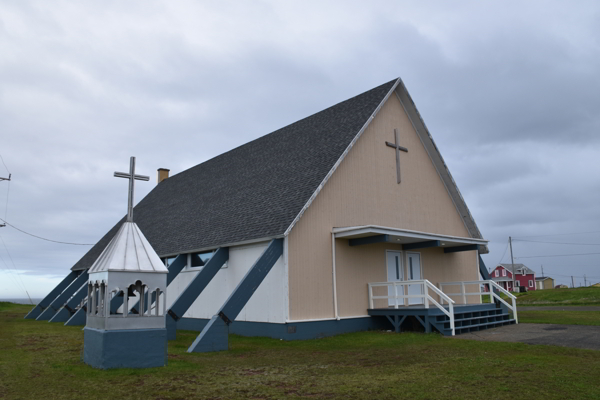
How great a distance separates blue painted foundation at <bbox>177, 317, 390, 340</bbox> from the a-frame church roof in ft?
9.11

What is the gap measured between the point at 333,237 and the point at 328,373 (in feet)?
24.1

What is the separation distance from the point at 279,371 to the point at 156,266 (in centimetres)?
349

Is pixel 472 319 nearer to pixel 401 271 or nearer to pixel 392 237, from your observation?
pixel 401 271

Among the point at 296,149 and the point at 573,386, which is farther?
the point at 296,149

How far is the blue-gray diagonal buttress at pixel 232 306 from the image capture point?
494 inches

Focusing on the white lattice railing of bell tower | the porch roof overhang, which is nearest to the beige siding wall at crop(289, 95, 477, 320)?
the porch roof overhang

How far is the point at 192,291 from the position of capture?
15.7 m

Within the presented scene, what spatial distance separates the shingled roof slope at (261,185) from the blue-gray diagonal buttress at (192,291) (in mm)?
576

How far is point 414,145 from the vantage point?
68.8 feet

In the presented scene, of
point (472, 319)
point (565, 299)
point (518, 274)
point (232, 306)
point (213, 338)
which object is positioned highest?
point (518, 274)

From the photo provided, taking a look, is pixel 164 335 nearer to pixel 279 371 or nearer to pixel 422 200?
pixel 279 371

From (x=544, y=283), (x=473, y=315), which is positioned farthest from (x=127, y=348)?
(x=544, y=283)

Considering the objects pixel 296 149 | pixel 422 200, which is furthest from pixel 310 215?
pixel 422 200

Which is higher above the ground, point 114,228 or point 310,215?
point 114,228
